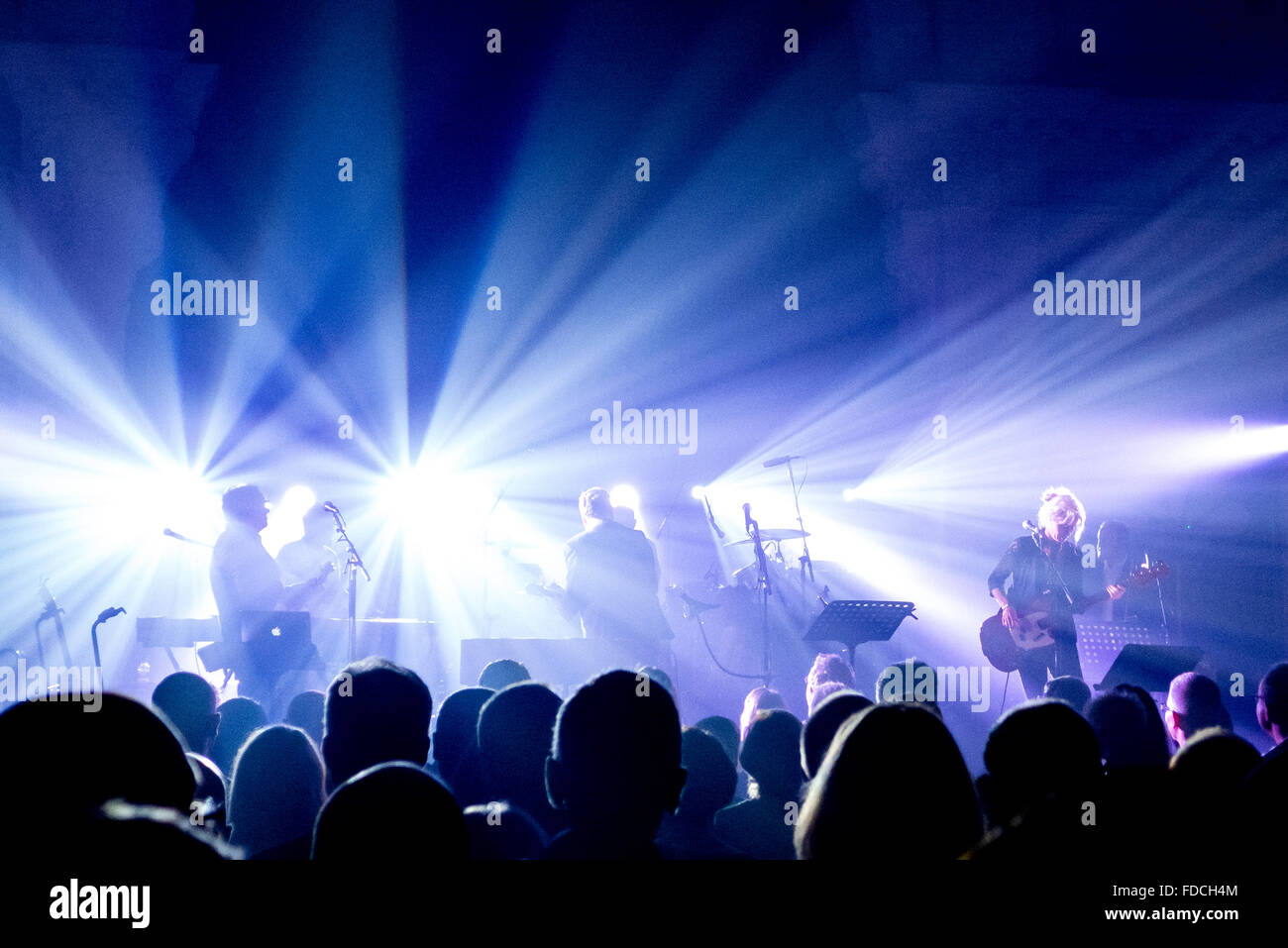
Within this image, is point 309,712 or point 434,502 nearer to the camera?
point 309,712

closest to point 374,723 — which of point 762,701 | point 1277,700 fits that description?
point 762,701

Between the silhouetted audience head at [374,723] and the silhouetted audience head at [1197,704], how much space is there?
3061mm

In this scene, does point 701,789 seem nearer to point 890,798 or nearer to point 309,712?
point 890,798

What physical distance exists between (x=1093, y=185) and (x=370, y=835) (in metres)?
9.50

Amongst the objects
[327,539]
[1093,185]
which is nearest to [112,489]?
[327,539]

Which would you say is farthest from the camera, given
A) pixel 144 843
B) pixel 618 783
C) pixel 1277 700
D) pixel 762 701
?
pixel 762 701

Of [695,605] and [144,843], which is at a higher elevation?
[144,843]

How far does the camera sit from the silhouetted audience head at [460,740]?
9.94 ft

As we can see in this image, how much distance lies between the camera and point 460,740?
→ 3.18 metres

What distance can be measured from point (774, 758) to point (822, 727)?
1.41ft

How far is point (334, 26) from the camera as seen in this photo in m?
8.88
